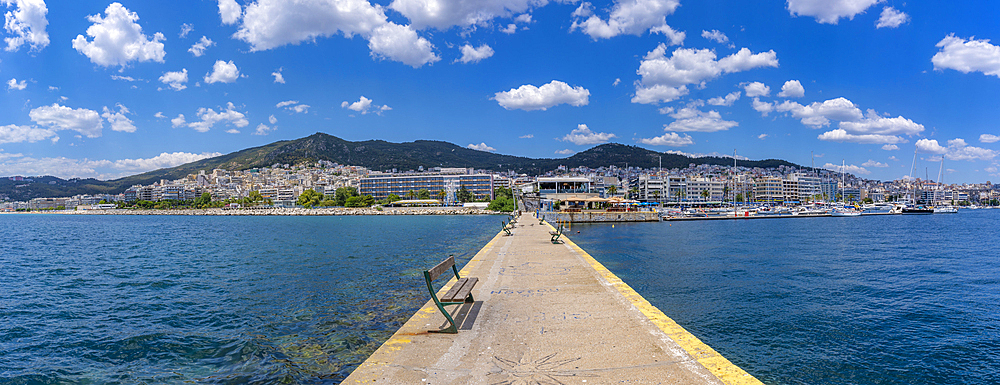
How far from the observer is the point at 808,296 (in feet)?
37.2

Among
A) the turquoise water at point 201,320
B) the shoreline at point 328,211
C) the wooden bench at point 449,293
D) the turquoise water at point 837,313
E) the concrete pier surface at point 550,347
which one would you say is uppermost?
the wooden bench at point 449,293

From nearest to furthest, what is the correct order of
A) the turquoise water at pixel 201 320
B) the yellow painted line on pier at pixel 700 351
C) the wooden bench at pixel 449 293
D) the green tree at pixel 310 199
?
the yellow painted line on pier at pixel 700 351
the wooden bench at pixel 449 293
the turquoise water at pixel 201 320
the green tree at pixel 310 199

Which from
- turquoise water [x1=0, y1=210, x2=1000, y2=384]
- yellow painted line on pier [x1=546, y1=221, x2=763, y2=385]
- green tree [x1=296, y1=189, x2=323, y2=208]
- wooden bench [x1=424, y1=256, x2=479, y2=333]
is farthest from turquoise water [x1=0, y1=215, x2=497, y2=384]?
green tree [x1=296, y1=189, x2=323, y2=208]

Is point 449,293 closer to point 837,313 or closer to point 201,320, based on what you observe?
point 201,320

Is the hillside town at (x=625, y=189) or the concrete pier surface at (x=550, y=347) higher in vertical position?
the hillside town at (x=625, y=189)

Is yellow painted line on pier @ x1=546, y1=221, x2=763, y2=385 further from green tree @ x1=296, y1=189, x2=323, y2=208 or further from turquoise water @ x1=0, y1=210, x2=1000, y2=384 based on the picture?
green tree @ x1=296, y1=189, x2=323, y2=208

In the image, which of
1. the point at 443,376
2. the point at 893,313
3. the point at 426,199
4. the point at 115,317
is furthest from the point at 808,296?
the point at 426,199

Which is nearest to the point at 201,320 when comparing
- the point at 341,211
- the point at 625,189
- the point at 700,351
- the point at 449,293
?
the point at 449,293

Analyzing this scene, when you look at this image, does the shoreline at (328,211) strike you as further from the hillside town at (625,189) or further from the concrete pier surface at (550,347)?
the concrete pier surface at (550,347)

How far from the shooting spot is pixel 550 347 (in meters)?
4.82

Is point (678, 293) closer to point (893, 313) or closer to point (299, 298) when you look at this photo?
point (893, 313)

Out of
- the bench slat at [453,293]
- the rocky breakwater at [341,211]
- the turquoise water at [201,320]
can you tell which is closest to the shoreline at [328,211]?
the rocky breakwater at [341,211]

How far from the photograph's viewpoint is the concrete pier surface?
13.1ft

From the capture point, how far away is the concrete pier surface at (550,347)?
13.1 feet
